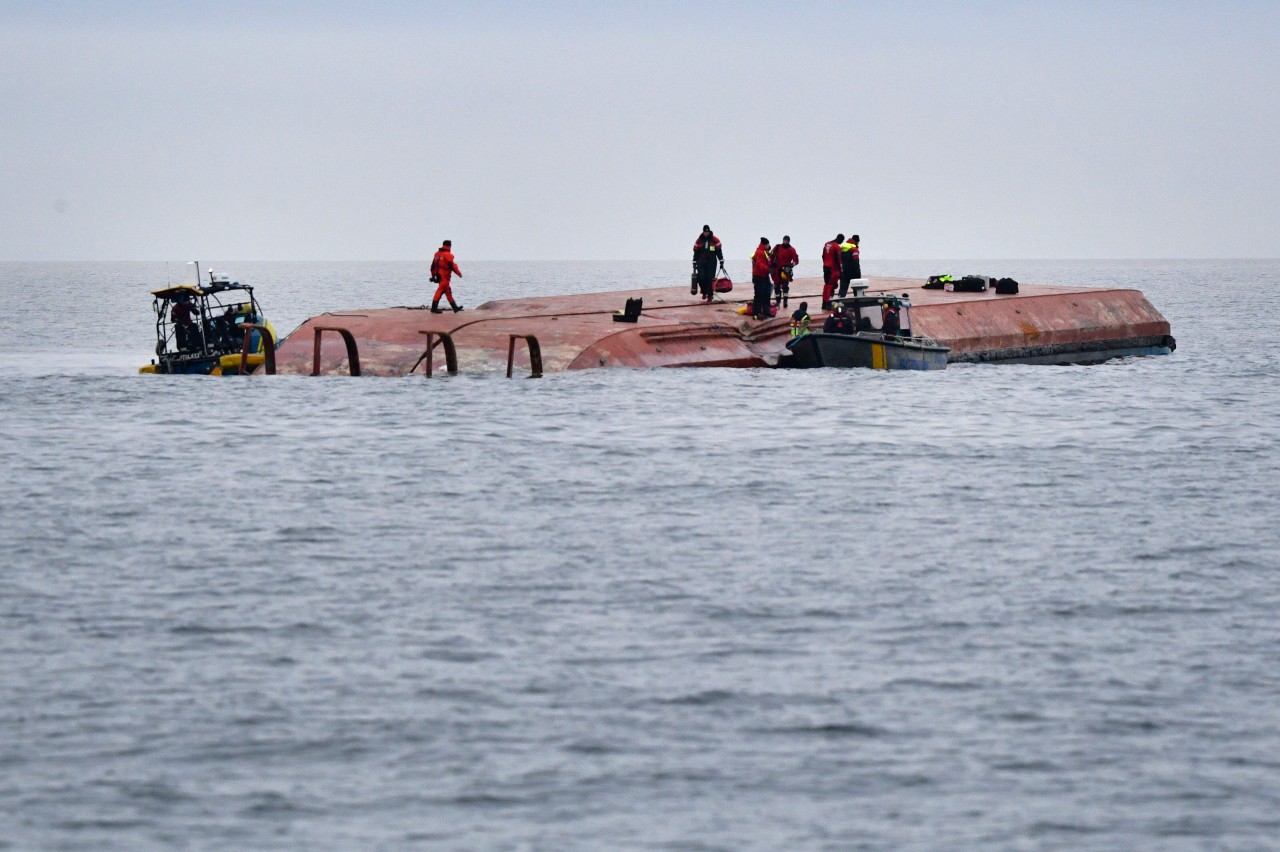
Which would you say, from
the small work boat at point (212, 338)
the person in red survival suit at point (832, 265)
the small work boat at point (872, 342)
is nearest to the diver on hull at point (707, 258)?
the person in red survival suit at point (832, 265)

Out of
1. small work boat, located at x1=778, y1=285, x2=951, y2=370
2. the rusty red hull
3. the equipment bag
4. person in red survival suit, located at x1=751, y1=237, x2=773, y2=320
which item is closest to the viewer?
small work boat, located at x1=778, y1=285, x2=951, y2=370

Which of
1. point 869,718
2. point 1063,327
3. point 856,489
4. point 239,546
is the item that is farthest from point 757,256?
point 869,718

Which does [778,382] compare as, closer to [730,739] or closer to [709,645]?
[709,645]

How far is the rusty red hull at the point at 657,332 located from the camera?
1508 inches

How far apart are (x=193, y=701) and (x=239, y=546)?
6779 millimetres

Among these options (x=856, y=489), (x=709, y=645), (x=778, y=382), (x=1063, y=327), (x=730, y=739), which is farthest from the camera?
(x=1063, y=327)

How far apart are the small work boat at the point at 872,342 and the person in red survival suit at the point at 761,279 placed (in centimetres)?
258

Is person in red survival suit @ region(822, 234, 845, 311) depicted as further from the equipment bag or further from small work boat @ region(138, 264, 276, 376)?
small work boat @ region(138, 264, 276, 376)

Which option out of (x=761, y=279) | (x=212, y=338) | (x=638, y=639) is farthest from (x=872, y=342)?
(x=638, y=639)

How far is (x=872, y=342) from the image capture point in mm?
37188

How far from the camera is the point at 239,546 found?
64.0ft

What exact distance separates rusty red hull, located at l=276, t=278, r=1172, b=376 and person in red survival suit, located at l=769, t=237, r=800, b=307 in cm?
111

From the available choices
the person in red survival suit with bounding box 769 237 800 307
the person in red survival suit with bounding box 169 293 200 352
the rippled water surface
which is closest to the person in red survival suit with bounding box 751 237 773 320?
the person in red survival suit with bounding box 769 237 800 307

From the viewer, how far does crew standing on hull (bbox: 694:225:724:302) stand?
137ft
